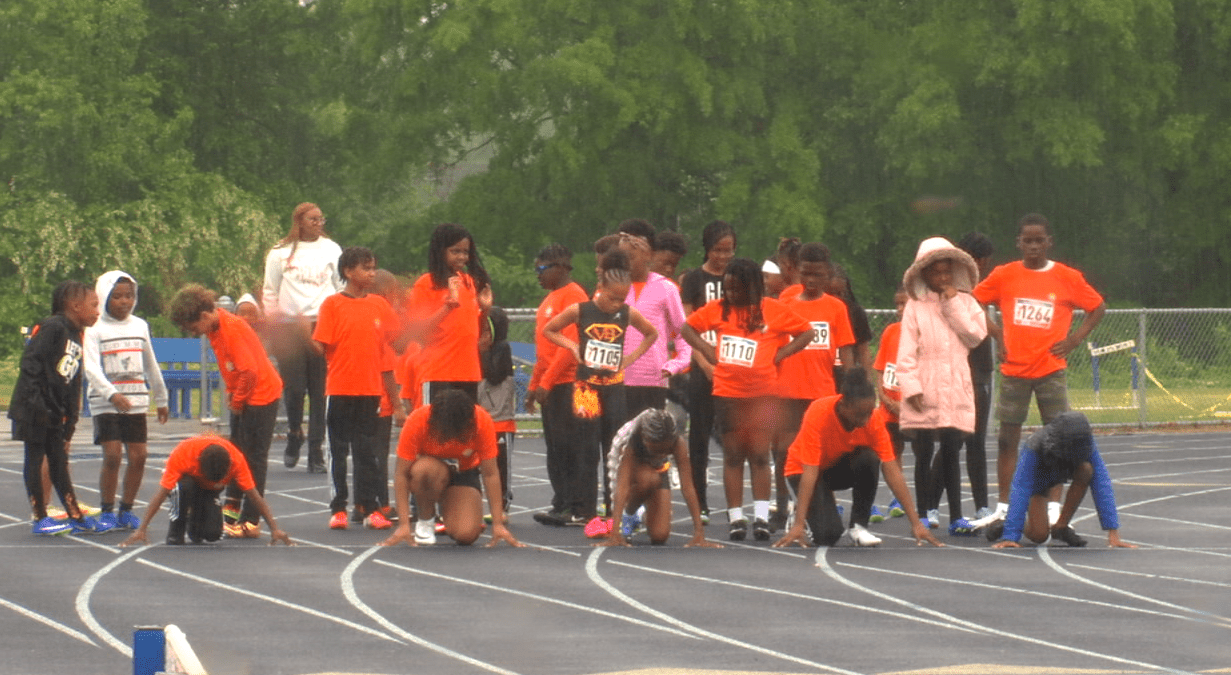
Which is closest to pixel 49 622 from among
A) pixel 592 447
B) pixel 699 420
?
pixel 592 447

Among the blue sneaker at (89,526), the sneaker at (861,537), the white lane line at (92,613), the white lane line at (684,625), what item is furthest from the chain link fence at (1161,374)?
the white lane line at (684,625)

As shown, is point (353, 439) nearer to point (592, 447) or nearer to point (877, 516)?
point (592, 447)

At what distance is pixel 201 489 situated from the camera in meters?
11.2

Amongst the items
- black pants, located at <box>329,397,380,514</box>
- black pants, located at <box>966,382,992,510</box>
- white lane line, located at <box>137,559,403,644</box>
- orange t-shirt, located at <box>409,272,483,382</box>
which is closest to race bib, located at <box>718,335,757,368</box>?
black pants, located at <box>966,382,992,510</box>

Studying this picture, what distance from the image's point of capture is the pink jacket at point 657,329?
12039mm

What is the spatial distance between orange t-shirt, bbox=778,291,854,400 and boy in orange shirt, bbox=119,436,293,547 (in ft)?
9.76

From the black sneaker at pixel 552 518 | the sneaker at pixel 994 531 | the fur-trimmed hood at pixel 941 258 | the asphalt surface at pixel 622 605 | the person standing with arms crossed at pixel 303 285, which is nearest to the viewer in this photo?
the asphalt surface at pixel 622 605

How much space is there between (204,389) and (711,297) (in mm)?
9792

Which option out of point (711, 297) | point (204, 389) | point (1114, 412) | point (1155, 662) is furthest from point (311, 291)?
point (1114, 412)

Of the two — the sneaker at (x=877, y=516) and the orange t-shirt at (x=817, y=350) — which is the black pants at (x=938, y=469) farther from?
the orange t-shirt at (x=817, y=350)

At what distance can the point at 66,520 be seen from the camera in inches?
475

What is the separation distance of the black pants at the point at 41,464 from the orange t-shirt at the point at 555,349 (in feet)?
8.95

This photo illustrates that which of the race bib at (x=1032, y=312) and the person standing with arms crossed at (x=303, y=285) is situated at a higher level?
the person standing with arms crossed at (x=303, y=285)

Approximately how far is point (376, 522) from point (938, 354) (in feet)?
11.0
